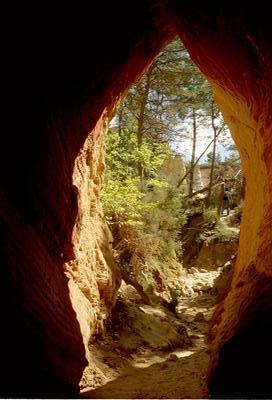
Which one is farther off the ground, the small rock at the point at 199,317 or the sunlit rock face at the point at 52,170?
the sunlit rock face at the point at 52,170

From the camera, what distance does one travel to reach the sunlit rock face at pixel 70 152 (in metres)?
3.88

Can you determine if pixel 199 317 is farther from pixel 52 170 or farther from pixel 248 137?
pixel 52 170

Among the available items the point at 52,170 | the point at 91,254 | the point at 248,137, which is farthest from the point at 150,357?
the point at 248,137

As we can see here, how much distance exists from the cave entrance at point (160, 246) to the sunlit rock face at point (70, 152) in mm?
1057

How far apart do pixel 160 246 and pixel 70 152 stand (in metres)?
6.48

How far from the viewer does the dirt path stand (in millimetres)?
5066

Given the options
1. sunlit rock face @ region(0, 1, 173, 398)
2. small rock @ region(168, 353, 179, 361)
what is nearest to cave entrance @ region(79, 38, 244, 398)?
small rock @ region(168, 353, 179, 361)

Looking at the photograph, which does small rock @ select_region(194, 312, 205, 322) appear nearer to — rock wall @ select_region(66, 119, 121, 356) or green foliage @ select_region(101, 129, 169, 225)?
rock wall @ select_region(66, 119, 121, 356)

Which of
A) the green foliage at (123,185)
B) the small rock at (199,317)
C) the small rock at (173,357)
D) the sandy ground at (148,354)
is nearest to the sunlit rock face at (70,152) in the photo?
the sandy ground at (148,354)

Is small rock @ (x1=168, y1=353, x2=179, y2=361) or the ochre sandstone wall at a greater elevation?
the ochre sandstone wall

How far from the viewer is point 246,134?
6422 millimetres

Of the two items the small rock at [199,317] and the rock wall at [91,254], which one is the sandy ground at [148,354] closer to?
the small rock at [199,317]

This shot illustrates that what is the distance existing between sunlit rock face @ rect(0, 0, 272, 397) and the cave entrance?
1057 mm

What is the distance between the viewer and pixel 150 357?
264 inches
